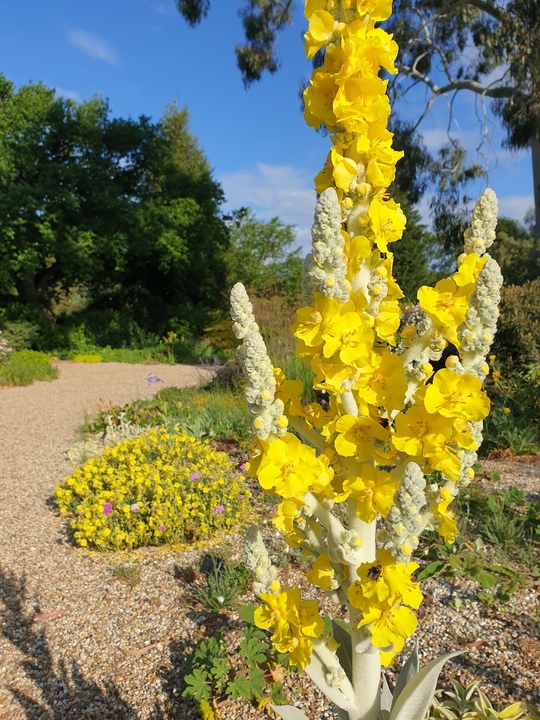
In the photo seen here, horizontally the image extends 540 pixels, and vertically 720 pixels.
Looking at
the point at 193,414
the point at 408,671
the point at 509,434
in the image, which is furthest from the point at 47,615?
the point at 509,434

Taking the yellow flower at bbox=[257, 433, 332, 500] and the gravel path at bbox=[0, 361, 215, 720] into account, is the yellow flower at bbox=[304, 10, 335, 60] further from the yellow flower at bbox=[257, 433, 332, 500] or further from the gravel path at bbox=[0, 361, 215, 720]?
the gravel path at bbox=[0, 361, 215, 720]

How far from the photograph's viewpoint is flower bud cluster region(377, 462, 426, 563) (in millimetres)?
910

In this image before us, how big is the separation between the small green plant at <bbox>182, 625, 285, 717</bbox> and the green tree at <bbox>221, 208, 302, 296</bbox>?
60.4 ft

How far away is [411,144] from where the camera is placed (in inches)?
522

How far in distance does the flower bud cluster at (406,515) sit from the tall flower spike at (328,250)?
13.2 inches

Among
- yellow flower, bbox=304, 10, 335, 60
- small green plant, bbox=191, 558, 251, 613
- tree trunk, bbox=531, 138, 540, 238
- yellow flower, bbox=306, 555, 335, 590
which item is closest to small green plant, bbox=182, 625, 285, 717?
small green plant, bbox=191, 558, 251, 613

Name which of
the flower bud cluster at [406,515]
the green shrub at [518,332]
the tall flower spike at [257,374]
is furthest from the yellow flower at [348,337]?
the green shrub at [518,332]

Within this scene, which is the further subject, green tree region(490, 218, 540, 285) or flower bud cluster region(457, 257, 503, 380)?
green tree region(490, 218, 540, 285)

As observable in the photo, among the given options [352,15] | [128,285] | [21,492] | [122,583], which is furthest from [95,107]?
[352,15]

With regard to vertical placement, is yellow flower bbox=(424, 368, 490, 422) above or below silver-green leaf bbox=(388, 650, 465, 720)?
above

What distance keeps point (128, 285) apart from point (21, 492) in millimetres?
15009

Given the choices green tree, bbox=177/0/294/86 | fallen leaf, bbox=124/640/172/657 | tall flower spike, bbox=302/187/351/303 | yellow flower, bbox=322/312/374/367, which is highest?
green tree, bbox=177/0/294/86

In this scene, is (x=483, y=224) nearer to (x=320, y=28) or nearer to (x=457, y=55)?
(x=320, y=28)

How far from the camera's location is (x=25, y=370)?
11.4 m
